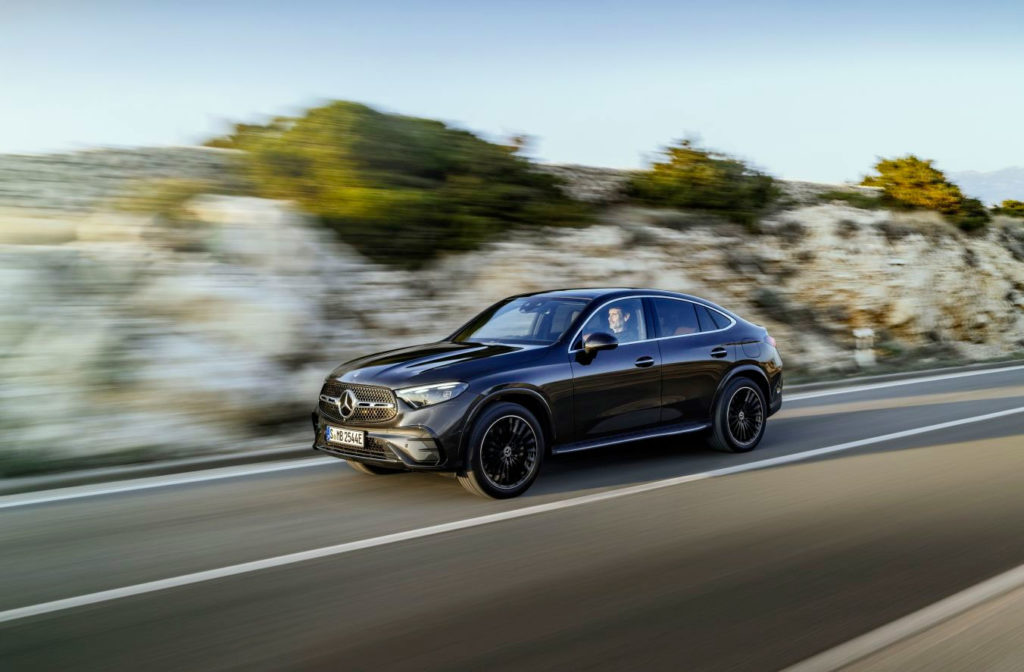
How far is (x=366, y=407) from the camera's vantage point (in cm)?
718

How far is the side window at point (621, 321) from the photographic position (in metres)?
8.10

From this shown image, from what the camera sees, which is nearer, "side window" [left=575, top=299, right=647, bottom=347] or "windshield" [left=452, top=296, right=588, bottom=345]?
A: "windshield" [left=452, top=296, right=588, bottom=345]

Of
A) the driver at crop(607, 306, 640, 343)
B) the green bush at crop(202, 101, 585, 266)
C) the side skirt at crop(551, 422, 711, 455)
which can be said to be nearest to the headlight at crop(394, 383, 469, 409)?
the side skirt at crop(551, 422, 711, 455)

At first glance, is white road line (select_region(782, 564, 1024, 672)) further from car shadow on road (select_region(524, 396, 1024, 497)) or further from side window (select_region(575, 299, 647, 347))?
side window (select_region(575, 299, 647, 347))

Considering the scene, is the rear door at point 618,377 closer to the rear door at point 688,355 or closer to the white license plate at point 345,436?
the rear door at point 688,355

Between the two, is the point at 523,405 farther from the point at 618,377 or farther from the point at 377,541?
the point at 377,541

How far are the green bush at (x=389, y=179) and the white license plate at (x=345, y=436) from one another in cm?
689

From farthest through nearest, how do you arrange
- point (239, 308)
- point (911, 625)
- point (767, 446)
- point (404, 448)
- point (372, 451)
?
point (239, 308)
point (767, 446)
point (372, 451)
point (404, 448)
point (911, 625)

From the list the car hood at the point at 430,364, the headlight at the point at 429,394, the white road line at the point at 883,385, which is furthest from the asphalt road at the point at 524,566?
the white road line at the point at 883,385

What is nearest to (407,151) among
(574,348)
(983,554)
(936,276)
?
(574,348)

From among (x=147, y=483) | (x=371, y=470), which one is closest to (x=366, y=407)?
(x=371, y=470)

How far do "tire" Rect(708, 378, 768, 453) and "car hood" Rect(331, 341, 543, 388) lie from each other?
2.25 meters

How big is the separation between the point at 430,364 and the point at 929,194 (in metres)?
25.0

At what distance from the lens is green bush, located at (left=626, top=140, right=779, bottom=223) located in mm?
21641
